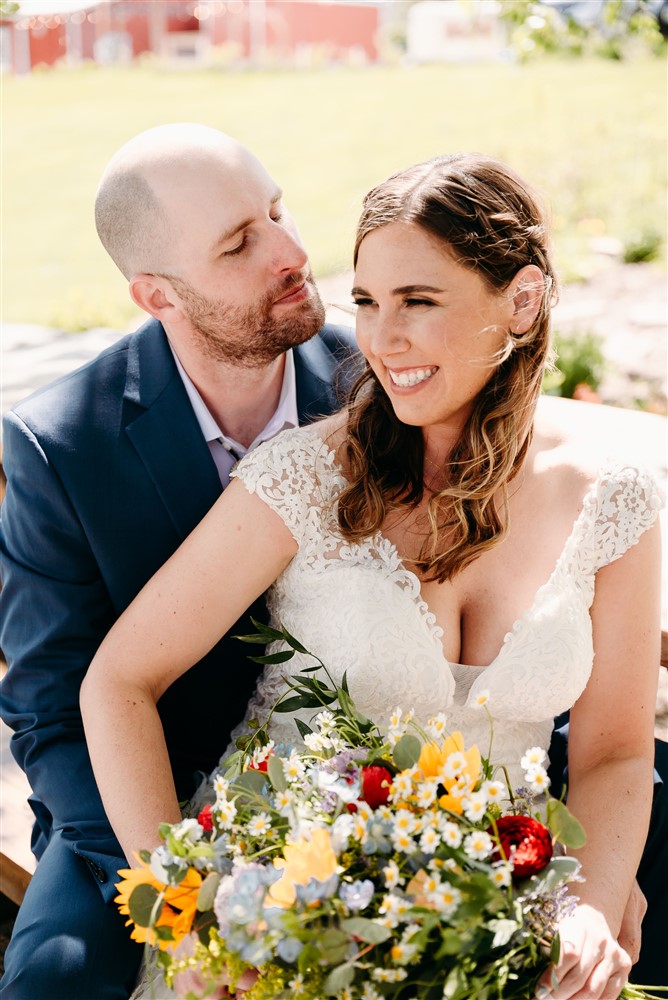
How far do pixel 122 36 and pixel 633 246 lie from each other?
14115 millimetres

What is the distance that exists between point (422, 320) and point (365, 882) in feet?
3.33

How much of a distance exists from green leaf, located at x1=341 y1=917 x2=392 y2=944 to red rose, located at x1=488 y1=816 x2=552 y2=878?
8.5 inches

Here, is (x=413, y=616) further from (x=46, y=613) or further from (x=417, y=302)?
(x=46, y=613)

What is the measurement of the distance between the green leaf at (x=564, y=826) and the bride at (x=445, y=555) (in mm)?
511

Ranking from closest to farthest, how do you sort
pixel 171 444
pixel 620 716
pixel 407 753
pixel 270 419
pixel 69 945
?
pixel 407 753, pixel 69 945, pixel 620 716, pixel 171 444, pixel 270 419

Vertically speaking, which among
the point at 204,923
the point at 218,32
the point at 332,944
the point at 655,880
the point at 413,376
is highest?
the point at 218,32

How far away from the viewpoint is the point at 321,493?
2148 millimetres

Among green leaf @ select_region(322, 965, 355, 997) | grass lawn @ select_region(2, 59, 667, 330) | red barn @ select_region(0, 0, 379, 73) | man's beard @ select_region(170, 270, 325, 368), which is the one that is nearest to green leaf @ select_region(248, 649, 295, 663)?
green leaf @ select_region(322, 965, 355, 997)

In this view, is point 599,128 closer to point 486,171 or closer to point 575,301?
point 575,301

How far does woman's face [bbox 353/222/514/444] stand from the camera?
1.91 m

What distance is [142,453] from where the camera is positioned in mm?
2314

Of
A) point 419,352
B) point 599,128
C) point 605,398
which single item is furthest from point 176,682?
point 599,128

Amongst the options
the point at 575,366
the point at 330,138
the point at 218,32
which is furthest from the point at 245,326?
the point at 218,32

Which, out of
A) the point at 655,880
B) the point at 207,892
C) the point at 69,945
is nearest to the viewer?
the point at 207,892
